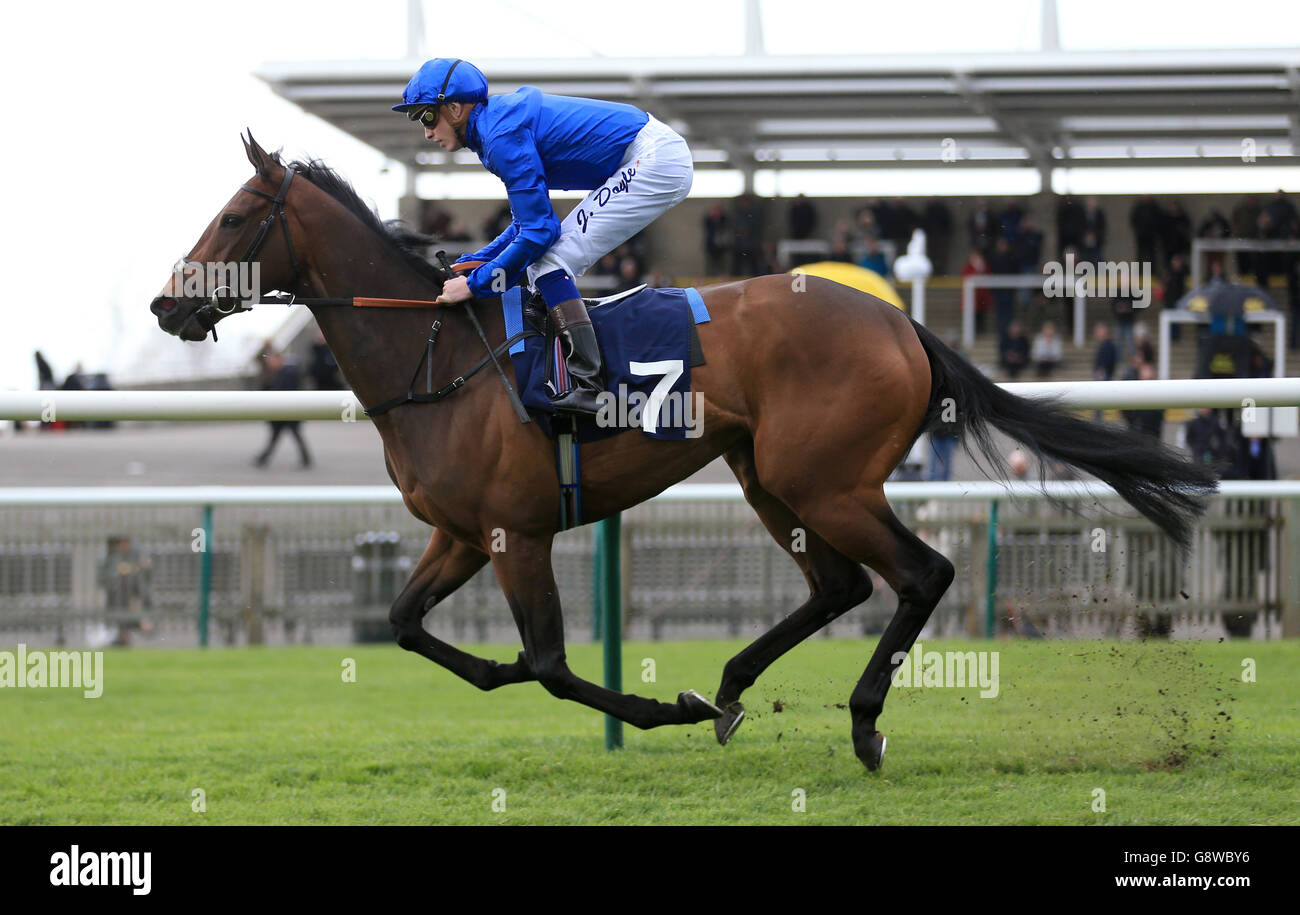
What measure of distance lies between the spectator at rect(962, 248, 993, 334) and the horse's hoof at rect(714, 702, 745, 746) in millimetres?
11905

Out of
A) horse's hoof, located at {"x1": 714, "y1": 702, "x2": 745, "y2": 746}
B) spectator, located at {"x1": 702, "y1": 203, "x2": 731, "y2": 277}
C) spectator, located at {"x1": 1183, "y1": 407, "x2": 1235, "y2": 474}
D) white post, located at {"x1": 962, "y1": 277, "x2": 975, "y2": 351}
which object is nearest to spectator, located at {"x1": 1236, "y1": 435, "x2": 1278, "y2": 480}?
spectator, located at {"x1": 1183, "y1": 407, "x2": 1235, "y2": 474}

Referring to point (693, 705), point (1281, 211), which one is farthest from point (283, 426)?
point (693, 705)

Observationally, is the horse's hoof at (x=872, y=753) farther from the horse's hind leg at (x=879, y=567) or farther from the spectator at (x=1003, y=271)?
the spectator at (x=1003, y=271)

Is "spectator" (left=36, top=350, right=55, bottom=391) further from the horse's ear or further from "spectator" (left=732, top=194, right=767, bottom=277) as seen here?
the horse's ear

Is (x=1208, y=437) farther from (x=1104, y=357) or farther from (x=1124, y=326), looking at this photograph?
(x=1124, y=326)

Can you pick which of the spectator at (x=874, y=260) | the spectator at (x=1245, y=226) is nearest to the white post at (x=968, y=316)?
the spectator at (x=874, y=260)

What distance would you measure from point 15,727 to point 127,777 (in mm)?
1820

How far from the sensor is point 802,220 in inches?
646

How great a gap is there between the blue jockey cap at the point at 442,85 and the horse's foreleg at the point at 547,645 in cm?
121

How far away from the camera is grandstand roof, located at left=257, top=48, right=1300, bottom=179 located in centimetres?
1440

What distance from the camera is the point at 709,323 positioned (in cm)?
397
